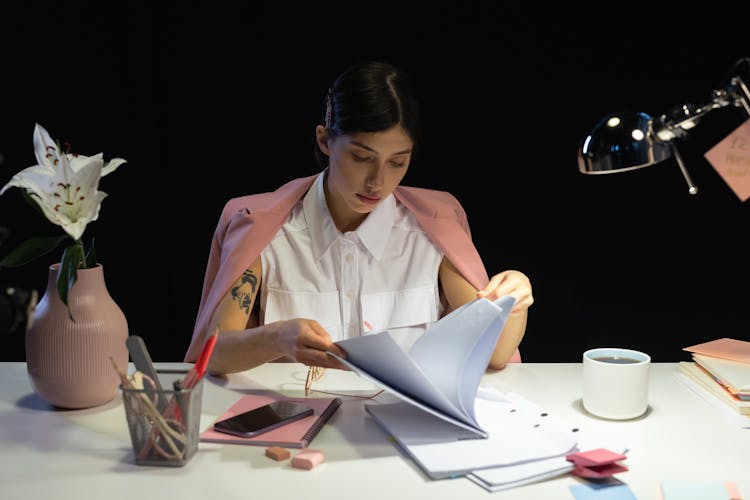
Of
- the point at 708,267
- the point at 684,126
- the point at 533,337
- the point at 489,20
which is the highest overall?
the point at 489,20

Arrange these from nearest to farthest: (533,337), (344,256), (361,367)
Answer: (361,367)
(344,256)
(533,337)

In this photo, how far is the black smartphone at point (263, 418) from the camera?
1.23 meters

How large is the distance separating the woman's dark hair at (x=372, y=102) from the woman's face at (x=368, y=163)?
2 cm

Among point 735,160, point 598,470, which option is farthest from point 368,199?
point 598,470

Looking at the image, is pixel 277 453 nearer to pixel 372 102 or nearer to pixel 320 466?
pixel 320 466

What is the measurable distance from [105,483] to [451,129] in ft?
4.87

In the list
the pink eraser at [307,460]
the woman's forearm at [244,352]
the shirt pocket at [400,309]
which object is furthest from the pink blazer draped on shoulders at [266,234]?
the pink eraser at [307,460]

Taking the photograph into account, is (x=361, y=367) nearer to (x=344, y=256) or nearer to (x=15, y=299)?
(x=15, y=299)

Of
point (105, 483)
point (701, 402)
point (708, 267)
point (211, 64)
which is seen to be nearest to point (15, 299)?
point (105, 483)

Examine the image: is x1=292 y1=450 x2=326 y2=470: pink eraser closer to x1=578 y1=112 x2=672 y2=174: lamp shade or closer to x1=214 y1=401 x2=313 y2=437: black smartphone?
x1=214 y1=401 x2=313 y2=437: black smartphone

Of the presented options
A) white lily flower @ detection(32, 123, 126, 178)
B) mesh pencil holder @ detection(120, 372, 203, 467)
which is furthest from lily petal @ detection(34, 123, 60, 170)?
mesh pencil holder @ detection(120, 372, 203, 467)

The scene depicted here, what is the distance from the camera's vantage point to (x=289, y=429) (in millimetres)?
1252

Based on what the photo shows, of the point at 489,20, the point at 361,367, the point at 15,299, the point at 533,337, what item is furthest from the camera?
the point at 533,337

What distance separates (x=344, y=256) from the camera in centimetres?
192
